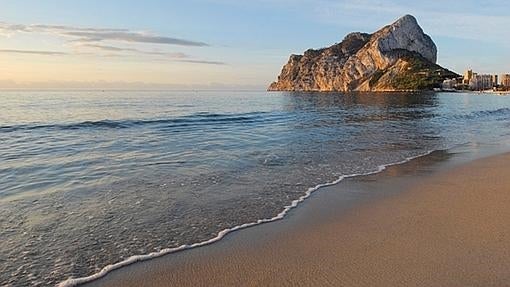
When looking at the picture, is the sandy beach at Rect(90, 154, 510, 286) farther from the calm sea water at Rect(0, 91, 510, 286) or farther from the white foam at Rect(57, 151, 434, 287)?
the calm sea water at Rect(0, 91, 510, 286)

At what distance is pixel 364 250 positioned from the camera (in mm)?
5656

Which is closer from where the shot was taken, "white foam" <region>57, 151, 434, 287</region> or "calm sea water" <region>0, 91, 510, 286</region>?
"white foam" <region>57, 151, 434, 287</region>

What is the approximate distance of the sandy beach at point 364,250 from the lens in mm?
4832

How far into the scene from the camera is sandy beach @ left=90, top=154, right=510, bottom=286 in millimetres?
4832

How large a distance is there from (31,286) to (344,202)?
5.59 metres

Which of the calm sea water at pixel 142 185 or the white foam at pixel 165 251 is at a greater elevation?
the calm sea water at pixel 142 185

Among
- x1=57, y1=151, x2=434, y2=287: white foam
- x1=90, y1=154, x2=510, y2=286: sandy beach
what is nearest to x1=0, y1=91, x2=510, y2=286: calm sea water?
x1=57, y1=151, x2=434, y2=287: white foam

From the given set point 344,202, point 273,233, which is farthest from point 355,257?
point 344,202

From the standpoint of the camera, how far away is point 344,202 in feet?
27.5

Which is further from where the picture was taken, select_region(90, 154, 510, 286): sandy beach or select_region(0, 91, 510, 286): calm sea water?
select_region(0, 91, 510, 286): calm sea water

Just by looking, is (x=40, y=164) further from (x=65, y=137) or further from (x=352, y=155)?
(x=352, y=155)

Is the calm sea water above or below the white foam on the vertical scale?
above

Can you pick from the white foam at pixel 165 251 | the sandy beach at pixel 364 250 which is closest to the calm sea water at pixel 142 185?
the white foam at pixel 165 251

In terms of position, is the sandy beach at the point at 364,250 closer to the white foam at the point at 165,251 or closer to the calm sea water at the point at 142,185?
the white foam at the point at 165,251
